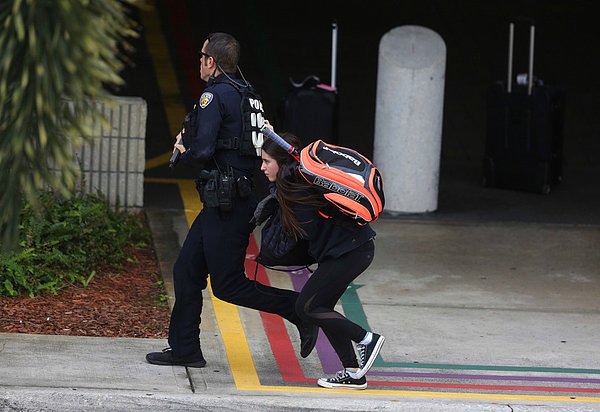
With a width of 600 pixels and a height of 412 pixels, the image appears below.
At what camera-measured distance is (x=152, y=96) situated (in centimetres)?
1411

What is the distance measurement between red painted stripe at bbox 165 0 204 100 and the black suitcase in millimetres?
4190

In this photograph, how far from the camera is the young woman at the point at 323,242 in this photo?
570cm

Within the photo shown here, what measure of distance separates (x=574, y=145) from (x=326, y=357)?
23.4ft

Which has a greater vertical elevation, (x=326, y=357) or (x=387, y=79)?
(x=387, y=79)

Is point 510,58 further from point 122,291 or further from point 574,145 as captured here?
point 122,291

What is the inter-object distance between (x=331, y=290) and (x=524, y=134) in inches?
221

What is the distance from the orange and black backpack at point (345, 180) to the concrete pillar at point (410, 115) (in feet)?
14.6

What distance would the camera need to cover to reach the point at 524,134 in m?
11.0

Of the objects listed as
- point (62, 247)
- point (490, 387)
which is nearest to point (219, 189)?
point (490, 387)

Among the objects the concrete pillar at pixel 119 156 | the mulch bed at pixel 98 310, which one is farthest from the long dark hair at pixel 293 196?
the concrete pillar at pixel 119 156

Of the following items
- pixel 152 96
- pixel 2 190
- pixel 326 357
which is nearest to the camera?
pixel 2 190

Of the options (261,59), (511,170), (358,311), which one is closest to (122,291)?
(358,311)

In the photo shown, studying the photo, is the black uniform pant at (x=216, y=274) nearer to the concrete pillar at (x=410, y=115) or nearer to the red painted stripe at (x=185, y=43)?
the concrete pillar at (x=410, y=115)

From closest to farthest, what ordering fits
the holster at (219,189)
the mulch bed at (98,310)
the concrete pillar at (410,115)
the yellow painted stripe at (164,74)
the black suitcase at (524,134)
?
the holster at (219,189) → the mulch bed at (98,310) → the concrete pillar at (410,115) → the black suitcase at (524,134) → the yellow painted stripe at (164,74)
